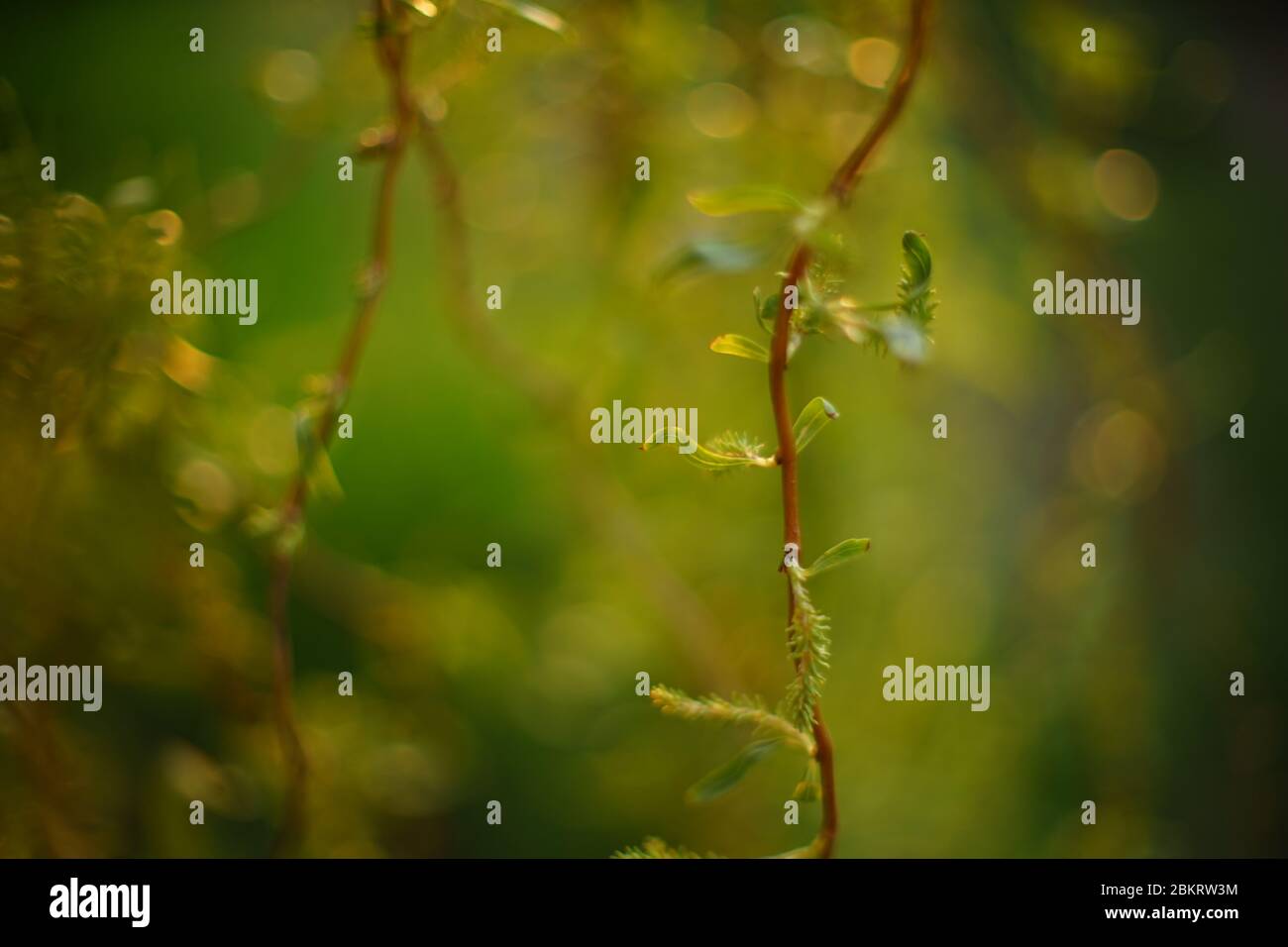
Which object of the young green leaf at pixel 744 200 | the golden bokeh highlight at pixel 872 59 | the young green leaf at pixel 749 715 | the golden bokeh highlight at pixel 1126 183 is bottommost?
the young green leaf at pixel 749 715

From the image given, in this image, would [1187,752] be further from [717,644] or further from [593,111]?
[593,111]

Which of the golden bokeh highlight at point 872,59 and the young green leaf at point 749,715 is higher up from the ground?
the golden bokeh highlight at point 872,59

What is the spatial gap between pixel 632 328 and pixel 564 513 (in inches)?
6.6

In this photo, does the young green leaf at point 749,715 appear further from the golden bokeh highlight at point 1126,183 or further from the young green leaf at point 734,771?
the golden bokeh highlight at point 1126,183

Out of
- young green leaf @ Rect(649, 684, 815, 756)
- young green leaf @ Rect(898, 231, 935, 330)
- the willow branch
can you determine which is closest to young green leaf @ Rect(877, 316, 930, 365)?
young green leaf @ Rect(898, 231, 935, 330)

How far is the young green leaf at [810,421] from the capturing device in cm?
30

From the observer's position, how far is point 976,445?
2.68 feet

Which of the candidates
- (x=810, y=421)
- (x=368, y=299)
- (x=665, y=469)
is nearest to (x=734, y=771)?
(x=810, y=421)

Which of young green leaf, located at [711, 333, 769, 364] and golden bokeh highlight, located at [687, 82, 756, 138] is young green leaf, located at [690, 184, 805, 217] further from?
golden bokeh highlight, located at [687, 82, 756, 138]

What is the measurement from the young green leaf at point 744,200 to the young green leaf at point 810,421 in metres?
0.06

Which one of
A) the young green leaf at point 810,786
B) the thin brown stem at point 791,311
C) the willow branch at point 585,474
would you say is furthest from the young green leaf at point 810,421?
the willow branch at point 585,474

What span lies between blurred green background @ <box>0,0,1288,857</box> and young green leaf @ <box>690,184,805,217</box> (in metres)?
0.34
